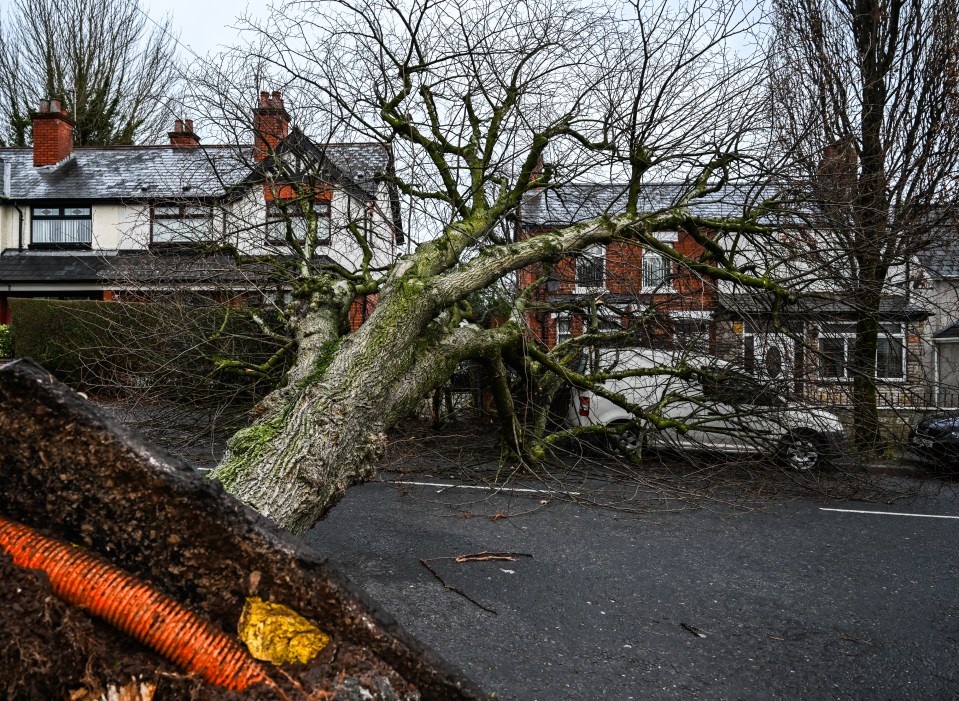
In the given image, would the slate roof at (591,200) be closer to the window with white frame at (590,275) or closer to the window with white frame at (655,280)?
the window with white frame at (590,275)

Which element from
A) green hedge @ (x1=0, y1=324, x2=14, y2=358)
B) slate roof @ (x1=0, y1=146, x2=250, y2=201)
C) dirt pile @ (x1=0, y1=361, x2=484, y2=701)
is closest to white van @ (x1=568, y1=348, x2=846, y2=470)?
dirt pile @ (x1=0, y1=361, x2=484, y2=701)

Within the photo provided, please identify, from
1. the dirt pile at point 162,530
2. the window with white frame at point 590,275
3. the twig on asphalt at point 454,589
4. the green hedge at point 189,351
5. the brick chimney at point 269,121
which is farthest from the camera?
the window with white frame at point 590,275

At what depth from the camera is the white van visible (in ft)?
Answer: 22.1

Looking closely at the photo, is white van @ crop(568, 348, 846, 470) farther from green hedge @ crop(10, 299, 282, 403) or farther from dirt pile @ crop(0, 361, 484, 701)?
dirt pile @ crop(0, 361, 484, 701)

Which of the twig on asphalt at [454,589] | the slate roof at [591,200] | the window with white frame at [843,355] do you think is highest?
the slate roof at [591,200]

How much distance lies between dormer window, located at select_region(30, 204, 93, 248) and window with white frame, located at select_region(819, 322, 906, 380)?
20584 mm

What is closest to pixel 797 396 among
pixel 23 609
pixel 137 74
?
pixel 23 609

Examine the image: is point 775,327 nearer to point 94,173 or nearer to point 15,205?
point 94,173

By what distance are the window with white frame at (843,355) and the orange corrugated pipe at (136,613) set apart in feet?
21.6

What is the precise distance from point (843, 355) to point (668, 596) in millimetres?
3862

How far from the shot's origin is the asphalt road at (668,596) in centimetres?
327

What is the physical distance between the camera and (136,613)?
1.31 m

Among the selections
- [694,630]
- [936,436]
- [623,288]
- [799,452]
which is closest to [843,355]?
[799,452]

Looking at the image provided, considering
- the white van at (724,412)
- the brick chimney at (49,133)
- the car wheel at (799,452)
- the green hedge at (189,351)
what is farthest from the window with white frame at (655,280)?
the brick chimney at (49,133)
